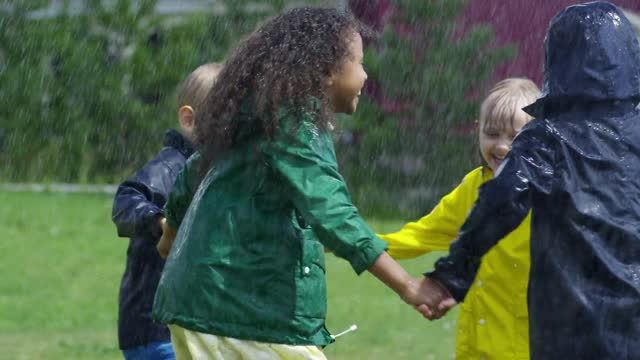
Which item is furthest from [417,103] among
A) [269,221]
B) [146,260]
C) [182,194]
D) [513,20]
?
[269,221]

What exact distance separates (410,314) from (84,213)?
6.63 m

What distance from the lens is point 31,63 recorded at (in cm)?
1845

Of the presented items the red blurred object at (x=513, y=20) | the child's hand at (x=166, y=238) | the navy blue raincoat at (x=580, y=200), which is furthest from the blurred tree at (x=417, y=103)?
the navy blue raincoat at (x=580, y=200)

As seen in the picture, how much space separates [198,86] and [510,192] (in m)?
1.89

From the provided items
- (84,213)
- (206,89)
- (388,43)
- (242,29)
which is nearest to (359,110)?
(388,43)

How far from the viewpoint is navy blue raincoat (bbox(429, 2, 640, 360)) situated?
12.3 feet

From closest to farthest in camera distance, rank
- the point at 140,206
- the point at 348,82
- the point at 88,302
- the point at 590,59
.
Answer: the point at 590,59, the point at 348,82, the point at 140,206, the point at 88,302

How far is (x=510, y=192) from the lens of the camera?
3730 mm

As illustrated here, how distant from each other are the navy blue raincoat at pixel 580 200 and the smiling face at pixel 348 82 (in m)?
0.54

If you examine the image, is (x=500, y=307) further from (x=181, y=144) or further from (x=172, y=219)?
(x=181, y=144)

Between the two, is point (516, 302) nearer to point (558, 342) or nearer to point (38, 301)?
point (558, 342)

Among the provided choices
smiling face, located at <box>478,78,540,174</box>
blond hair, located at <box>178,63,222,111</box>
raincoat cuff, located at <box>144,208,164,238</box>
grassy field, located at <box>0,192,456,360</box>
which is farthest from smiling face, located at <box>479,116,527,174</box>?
grassy field, located at <box>0,192,456,360</box>

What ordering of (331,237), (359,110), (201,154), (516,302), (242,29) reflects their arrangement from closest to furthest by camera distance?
(331,237), (201,154), (516,302), (359,110), (242,29)

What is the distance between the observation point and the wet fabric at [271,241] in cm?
384
